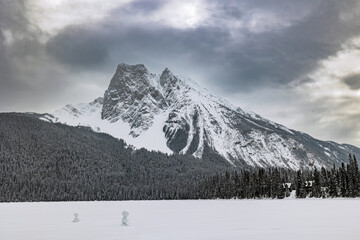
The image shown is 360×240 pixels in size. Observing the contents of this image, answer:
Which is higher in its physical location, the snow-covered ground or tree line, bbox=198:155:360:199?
tree line, bbox=198:155:360:199

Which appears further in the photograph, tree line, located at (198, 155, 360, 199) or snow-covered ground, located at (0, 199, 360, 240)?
tree line, located at (198, 155, 360, 199)

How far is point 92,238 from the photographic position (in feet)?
Result: 101

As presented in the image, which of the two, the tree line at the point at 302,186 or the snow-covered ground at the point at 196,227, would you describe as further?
the tree line at the point at 302,186

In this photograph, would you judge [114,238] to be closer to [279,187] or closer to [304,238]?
[304,238]

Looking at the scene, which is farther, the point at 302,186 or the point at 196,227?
the point at 302,186

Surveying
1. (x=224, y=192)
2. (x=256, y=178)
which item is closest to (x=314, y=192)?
(x=256, y=178)

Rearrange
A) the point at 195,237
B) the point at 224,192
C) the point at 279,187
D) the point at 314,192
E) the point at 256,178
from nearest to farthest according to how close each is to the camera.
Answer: the point at 195,237 → the point at 314,192 → the point at 279,187 → the point at 256,178 → the point at 224,192

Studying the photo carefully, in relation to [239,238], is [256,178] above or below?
above

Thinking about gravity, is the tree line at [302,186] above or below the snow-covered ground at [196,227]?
above

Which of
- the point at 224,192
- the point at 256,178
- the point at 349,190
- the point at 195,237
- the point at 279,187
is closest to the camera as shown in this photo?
the point at 195,237

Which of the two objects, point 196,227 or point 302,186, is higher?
point 302,186

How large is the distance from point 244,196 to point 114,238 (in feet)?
504

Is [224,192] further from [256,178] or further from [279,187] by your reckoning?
[279,187]

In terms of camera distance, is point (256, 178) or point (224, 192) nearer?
point (256, 178)
